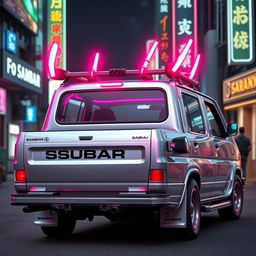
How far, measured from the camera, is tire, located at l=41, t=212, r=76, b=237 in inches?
337

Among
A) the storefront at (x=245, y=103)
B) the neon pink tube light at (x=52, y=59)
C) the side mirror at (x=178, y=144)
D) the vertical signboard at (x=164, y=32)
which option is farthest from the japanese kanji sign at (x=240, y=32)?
the side mirror at (x=178, y=144)

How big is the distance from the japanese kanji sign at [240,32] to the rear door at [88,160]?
1597 cm

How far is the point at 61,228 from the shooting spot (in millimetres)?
8648

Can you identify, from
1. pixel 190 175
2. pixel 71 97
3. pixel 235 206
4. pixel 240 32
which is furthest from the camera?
pixel 240 32

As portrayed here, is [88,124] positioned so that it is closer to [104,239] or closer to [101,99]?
[101,99]

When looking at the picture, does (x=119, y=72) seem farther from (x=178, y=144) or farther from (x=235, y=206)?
(x=235, y=206)

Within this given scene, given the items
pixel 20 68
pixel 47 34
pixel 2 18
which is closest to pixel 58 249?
pixel 20 68

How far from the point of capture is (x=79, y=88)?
905cm

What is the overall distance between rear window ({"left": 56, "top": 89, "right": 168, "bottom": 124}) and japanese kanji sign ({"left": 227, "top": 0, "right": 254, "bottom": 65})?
14.7 metres

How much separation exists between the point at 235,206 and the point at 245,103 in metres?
12.6

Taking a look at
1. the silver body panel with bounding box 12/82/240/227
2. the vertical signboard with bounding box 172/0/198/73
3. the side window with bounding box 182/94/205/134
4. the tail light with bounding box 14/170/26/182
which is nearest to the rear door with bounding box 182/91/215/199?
the side window with bounding box 182/94/205/134

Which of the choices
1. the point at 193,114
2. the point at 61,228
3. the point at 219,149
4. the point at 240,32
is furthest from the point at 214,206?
the point at 240,32

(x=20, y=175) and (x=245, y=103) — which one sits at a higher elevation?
(x=245, y=103)

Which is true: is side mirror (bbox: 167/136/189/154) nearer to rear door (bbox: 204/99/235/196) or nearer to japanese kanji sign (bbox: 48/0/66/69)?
rear door (bbox: 204/99/235/196)
